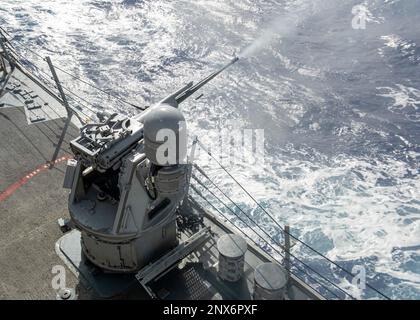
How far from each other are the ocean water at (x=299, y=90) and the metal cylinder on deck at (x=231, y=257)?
28.2 feet

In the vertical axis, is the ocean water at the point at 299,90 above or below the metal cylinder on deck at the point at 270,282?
below

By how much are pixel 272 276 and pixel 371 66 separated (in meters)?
28.3

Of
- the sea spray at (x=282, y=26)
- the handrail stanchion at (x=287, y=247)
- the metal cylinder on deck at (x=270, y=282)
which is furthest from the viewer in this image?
the sea spray at (x=282, y=26)

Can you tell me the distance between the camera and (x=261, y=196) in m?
22.1

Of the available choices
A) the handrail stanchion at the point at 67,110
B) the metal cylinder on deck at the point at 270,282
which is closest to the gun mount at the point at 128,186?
the metal cylinder on deck at the point at 270,282

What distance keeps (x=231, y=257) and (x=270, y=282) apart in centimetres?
124

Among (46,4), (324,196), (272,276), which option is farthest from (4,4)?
(272,276)

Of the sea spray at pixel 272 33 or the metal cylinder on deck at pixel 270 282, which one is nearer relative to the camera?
the metal cylinder on deck at pixel 270 282

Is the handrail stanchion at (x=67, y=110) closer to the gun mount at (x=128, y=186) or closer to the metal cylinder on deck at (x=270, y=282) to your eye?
the gun mount at (x=128, y=186)

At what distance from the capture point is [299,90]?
31.0 metres

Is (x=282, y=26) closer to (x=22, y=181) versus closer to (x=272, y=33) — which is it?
(x=272, y=33)

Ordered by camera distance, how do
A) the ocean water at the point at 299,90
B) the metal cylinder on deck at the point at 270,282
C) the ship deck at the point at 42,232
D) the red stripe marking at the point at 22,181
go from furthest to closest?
the ocean water at the point at 299,90 → the red stripe marking at the point at 22,181 → the ship deck at the point at 42,232 → the metal cylinder on deck at the point at 270,282

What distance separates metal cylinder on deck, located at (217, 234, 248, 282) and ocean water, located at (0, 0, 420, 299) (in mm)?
Result: 8595

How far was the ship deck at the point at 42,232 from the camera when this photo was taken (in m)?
11.1
